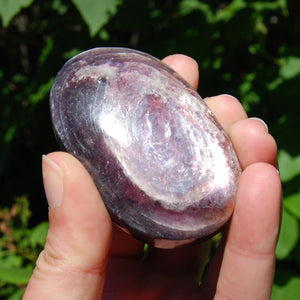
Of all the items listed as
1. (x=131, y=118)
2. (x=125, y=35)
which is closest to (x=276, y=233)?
(x=131, y=118)

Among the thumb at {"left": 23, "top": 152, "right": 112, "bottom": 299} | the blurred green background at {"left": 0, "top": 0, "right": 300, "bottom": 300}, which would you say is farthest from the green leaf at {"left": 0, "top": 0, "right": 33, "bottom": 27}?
the thumb at {"left": 23, "top": 152, "right": 112, "bottom": 299}

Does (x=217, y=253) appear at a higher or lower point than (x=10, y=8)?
lower

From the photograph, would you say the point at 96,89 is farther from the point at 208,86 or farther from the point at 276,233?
the point at 208,86

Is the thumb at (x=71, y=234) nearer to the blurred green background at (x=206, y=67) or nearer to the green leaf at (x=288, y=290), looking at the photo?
the blurred green background at (x=206, y=67)

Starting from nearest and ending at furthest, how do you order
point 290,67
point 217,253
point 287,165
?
point 217,253 < point 287,165 < point 290,67

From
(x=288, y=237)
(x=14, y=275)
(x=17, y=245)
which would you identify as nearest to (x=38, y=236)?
(x=17, y=245)

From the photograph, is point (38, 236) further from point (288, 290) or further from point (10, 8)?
point (288, 290)

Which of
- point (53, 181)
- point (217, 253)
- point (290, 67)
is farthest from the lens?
point (290, 67)
